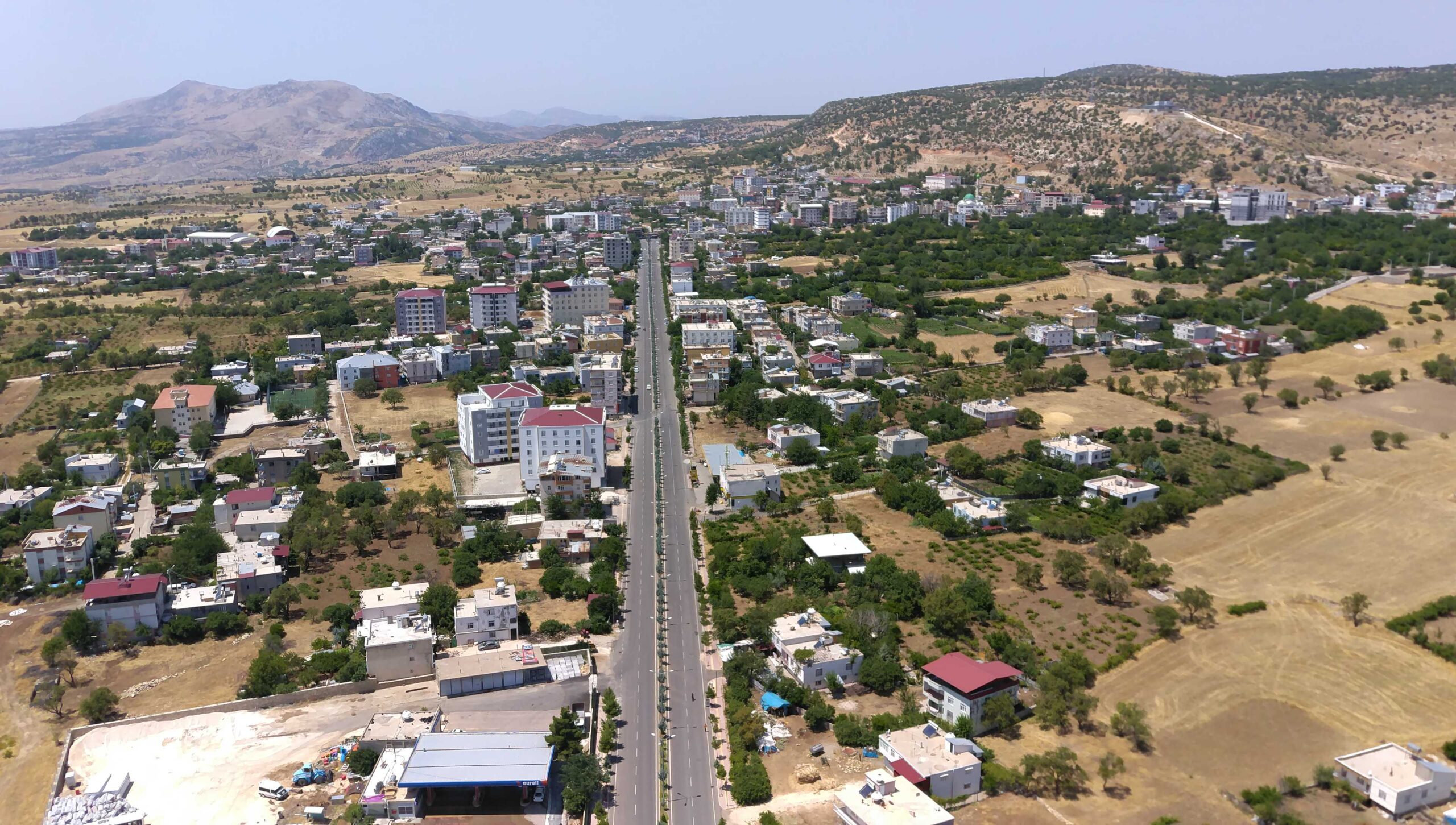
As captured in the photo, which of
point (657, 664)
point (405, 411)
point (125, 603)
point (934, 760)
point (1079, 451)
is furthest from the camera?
point (405, 411)

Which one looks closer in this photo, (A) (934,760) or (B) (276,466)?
(A) (934,760)

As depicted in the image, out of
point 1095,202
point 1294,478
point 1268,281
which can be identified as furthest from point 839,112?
point 1294,478

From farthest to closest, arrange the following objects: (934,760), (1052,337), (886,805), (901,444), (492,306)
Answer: (492,306), (1052,337), (901,444), (934,760), (886,805)

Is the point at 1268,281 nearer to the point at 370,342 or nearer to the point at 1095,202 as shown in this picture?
the point at 1095,202

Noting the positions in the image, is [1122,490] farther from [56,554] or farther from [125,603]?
[56,554]

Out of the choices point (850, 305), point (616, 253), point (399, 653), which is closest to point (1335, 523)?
point (399, 653)

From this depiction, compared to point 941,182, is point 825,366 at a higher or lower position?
lower

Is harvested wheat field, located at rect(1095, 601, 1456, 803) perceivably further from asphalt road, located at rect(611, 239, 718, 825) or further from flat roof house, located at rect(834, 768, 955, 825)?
asphalt road, located at rect(611, 239, 718, 825)
